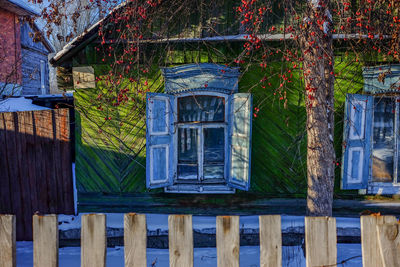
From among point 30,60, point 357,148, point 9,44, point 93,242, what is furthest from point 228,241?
point 30,60

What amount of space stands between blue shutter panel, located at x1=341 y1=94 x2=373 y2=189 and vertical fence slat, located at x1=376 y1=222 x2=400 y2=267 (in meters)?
3.81

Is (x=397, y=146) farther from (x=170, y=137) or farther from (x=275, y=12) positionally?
(x=170, y=137)

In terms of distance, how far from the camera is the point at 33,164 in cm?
510

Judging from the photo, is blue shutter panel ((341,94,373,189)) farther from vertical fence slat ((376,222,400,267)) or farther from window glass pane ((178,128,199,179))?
vertical fence slat ((376,222,400,267))

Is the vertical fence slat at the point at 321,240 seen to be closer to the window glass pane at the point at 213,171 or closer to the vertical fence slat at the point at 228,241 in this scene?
the vertical fence slat at the point at 228,241

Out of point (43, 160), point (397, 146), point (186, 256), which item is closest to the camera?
point (186, 256)

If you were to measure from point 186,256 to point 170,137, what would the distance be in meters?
3.90

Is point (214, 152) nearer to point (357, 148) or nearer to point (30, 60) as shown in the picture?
point (357, 148)

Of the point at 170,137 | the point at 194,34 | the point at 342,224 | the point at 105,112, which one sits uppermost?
the point at 194,34

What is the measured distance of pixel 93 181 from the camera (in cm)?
578

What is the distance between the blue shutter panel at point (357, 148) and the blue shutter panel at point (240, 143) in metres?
1.52

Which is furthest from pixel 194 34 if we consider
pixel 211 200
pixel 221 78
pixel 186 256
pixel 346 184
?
pixel 186 256

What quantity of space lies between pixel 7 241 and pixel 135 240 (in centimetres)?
67

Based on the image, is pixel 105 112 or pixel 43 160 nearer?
pixel 43 160
